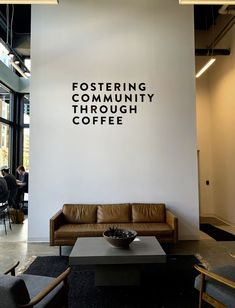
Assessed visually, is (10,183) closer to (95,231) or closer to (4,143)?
(4,143)

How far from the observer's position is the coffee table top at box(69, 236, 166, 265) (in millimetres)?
3037

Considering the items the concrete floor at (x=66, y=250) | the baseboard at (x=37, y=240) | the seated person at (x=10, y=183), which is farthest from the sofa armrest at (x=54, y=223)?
the seated person at (x=10, y=183)

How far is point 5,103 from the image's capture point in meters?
7.78

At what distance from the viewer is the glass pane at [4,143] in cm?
747

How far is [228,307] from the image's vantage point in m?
2.18

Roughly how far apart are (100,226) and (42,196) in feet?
4.70

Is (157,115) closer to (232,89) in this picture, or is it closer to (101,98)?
(101,98)

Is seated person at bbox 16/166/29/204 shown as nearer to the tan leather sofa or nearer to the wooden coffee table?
the tan leather sofa

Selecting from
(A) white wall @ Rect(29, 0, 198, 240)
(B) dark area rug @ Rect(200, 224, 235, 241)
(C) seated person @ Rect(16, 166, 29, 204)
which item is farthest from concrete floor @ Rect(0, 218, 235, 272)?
(C) seated person @ Rect(16, 166, 29, 204)

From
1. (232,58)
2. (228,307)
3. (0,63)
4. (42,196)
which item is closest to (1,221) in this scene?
(42,196)

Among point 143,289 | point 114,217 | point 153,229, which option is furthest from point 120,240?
point 114,217

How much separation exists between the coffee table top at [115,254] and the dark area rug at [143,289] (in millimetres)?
372

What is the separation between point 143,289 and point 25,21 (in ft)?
23.3

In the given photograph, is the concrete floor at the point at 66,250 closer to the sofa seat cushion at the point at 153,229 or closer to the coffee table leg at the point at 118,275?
the sofa seat cushion at the point at 153,229
